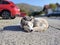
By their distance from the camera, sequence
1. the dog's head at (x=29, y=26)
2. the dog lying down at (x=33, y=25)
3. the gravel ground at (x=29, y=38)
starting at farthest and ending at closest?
the dog lying down at (x=33, y=25) < the dog's head at (x=29, y=26) < the gravel ground at (x=29, y=38)

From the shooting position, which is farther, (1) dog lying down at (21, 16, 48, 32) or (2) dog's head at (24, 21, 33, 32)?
(1) dog lying down at (21, 16, 48, 32)

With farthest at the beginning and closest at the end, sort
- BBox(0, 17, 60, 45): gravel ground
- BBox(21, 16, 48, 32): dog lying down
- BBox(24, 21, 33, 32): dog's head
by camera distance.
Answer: BBox(21, 16, 48, 32): dog lying down, BBox(24, 21, 33, 32): dog's head, BBox(0, 17, 60, 45): gravel ground

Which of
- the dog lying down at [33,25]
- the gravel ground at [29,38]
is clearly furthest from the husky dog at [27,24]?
the gravel ground at [29,38]

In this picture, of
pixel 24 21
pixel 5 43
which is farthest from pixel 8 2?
pixel 5 43

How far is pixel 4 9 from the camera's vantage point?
61.1 feet

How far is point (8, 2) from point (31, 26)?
10516 millimetres

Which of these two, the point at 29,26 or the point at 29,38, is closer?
the point at 29,38

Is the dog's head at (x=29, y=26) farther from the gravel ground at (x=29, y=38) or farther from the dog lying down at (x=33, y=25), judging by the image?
the gravel ground at (x=29, y=38)

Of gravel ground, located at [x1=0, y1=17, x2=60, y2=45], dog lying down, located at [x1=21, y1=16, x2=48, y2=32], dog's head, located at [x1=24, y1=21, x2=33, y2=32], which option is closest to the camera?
gravel ground, located at [x1=0, y1=17, x2=60, y2=45]

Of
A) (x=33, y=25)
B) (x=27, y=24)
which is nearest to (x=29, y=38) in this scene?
(x=27, y=24)

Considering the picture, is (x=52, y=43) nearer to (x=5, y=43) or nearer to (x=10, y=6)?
(x=5, y=43)

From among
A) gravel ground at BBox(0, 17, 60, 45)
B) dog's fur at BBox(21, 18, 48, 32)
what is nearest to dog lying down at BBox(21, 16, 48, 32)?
dog's fur at BBox(21, 18, 48, 32)

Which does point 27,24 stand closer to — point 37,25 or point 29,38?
point 37,25

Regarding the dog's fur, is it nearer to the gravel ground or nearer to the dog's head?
the dog's head
